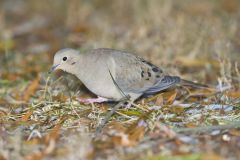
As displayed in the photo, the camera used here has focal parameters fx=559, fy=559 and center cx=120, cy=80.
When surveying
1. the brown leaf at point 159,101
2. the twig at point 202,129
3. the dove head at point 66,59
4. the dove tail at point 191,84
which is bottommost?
the twig at point 202,129

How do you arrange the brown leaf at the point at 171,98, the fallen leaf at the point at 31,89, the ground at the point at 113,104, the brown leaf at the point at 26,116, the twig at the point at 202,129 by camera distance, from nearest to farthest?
the ground at the point at 113,104, the twig at the point at 202,129, the brown leaf at the point at 26,116, the brown leaf at the point at 171,98, the fallen leaf at the point at 31,89

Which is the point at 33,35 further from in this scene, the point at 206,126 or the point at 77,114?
the point at 206,126

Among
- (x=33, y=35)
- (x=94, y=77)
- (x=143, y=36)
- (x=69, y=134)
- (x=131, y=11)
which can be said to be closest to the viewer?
(x=69, y=134)

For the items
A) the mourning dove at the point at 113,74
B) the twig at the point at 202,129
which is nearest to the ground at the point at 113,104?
the twig at the point at 202,129

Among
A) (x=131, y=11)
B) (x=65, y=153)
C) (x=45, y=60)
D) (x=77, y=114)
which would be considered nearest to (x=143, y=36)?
(x=45, y=60)

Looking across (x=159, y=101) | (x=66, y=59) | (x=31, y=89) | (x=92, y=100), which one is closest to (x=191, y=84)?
(x=159, y=101)

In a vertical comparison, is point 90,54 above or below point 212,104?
above

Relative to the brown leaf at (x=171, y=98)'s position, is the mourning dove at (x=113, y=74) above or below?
above

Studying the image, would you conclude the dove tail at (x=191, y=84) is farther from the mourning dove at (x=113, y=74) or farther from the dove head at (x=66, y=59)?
the dove head at (x=66, y=59)
